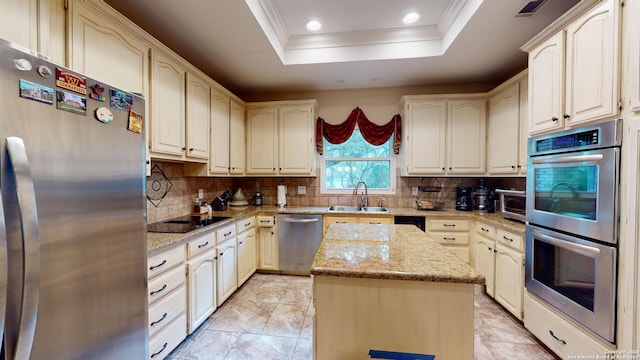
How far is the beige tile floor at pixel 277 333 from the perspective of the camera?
73.0 inches

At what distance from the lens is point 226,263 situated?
251 cm

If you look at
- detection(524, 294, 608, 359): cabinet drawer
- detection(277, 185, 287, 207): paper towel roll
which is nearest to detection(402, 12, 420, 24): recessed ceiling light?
detection(277, 185, 287, 207): paper towel roll

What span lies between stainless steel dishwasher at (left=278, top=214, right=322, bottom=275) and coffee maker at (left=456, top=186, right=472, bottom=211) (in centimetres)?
181

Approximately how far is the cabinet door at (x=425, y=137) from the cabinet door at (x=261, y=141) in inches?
70.8

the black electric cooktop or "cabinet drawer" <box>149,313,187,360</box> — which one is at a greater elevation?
the black electric cooktop

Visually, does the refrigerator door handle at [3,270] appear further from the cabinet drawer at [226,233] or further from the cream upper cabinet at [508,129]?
the cream upper cabinet at [508,129]

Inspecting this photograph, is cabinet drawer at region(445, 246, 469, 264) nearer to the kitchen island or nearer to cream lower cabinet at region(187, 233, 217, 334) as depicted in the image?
the kitchen island

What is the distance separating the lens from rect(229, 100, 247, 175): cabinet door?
10.3 feet

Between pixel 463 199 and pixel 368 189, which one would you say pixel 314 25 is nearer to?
pixel 368 189

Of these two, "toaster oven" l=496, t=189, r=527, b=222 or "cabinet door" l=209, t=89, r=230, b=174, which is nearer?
"toaster oven" l=496, t=189, r=527, b=222

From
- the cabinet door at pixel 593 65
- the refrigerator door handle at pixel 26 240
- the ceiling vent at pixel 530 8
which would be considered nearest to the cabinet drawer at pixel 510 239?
the cabinet door at pixel 593 65

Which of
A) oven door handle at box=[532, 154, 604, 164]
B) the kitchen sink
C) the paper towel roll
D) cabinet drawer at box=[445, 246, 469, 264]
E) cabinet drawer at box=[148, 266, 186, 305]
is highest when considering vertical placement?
oven door handle at box=[532, 154, 604, 164]

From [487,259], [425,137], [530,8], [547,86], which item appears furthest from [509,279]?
[530,8]

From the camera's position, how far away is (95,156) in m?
1.00
